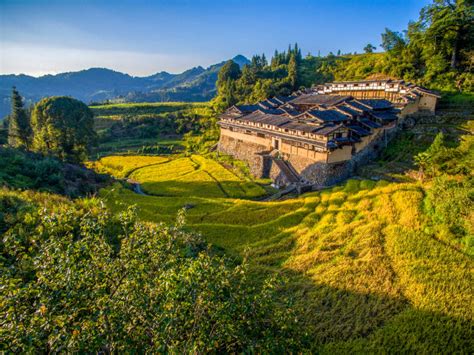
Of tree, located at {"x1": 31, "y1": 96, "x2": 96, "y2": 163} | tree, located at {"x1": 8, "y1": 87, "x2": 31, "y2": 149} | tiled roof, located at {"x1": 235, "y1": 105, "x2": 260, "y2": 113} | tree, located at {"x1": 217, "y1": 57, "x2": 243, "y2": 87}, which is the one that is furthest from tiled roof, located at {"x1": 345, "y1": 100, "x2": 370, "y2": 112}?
tree, located at {"x1": 217, "y1": 57, "x2": 243, "y2": 87}

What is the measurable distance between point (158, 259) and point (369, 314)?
1170 centimetres

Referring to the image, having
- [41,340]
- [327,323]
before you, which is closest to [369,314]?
[327,323]

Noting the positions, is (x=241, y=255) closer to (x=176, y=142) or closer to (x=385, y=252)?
(x=385, y=252)

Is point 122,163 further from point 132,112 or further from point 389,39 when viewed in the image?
point 389,39

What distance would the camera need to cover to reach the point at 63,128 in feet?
145

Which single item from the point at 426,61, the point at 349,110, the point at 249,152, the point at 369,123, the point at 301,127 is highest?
the point at 426,61

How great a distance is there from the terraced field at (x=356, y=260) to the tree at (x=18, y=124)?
29.2m

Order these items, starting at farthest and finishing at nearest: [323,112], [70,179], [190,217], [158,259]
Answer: [323,112] → [70,179] → [190,217] → [158,259]

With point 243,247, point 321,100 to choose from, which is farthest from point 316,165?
point 321,100

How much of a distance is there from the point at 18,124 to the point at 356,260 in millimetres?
54262

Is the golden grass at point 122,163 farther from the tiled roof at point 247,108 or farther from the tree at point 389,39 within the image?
the tree at point 389,39

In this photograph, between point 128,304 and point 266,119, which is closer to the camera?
point 128,304

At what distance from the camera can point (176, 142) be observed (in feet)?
222

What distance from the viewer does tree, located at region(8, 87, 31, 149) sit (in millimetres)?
44531
